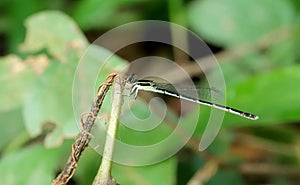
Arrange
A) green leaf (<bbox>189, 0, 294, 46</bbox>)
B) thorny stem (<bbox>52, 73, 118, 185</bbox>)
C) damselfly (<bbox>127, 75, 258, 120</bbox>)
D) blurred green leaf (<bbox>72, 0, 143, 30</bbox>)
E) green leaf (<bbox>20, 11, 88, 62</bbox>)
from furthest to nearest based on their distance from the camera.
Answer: green leaf (<bbox>189, 0, 294, 46</bbox>)
blurred green leaf (<bbox>72, 0, 143, 30</bbox>)
green leaf (<bbox>20, 11, 88, 62</bbox>)
damselfly (<bbox>127, 75, 258, 120</bbox>)
thorny stem (<bbox>52, 73, 118, 185</bbox>)

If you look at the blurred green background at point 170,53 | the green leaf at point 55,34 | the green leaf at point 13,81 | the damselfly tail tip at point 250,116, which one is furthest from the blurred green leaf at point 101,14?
the damselfly tail tip at point 250,116

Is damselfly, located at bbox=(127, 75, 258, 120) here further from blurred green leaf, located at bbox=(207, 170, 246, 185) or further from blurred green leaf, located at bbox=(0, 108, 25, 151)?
blurred green leaf, located at bbox=(0, 108, 25, 151)

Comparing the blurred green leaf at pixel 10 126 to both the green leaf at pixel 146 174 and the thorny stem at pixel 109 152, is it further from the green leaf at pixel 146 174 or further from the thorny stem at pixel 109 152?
the thorny stem at pixel 109 152

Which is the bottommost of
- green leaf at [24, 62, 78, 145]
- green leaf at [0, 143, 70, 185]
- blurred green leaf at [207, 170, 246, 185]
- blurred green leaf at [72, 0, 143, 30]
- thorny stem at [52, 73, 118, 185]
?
thorny stem at [52, 73, 118, 185]

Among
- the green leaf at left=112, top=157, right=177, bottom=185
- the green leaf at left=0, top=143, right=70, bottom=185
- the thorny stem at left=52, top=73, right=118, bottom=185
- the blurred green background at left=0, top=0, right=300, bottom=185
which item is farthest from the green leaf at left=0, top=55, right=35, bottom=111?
the thorny stem at left=52, top=73, right=118, bottom=185

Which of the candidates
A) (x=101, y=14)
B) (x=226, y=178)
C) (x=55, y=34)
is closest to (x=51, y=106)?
(x=55, y=34)

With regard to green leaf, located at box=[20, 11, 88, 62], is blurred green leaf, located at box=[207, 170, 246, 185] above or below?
below

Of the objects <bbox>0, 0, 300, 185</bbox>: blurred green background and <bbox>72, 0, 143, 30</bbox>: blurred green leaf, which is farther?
<bbox>72, 0, 143, 30</bbox>: blurred green leaf

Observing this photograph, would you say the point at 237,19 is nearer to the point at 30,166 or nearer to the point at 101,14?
the point at 101,14

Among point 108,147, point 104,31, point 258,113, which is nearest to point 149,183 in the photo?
point 258,113
